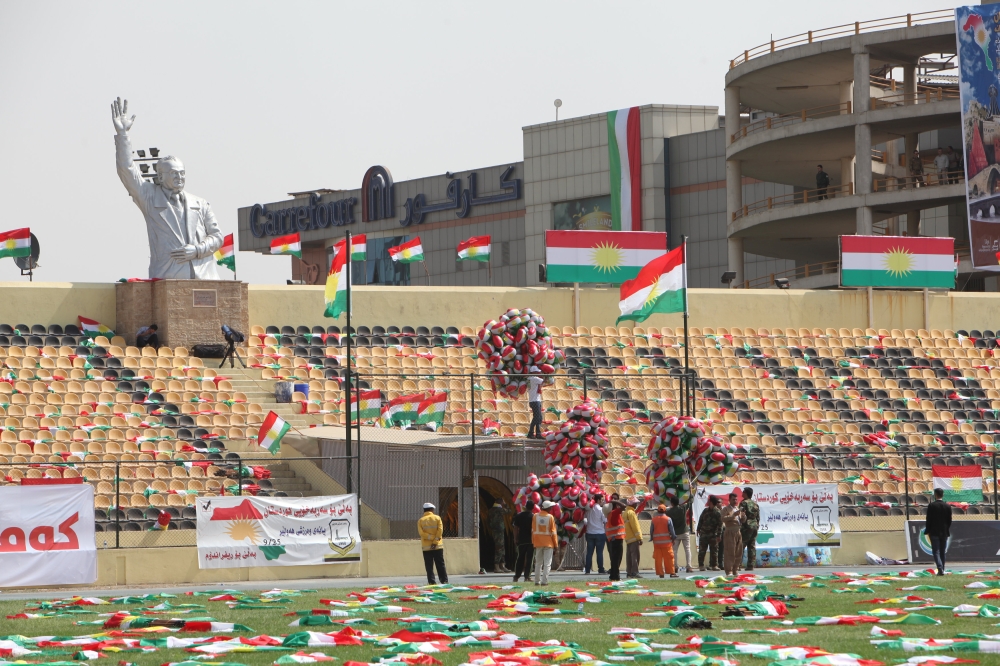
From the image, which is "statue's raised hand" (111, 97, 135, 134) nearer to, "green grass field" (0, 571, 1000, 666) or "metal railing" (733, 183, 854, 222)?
"green grass field" (0, 571, 1000, 666)

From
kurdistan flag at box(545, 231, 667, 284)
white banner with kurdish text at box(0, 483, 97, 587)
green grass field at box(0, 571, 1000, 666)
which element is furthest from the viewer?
kurdistan flag at box(545, 231, 667, 284)

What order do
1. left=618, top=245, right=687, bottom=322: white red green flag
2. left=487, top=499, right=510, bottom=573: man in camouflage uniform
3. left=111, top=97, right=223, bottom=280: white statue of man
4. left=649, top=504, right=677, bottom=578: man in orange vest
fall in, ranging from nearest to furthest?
left=649, top=504, right=677, bottom=578: man in orange vest → left=487, top=499, right=510, bottom=573: man in camouflage uniform → left=618, top=245, right=687, bottom=322: white red green flag → left=111, top=97, right=223, bottom=280: white statue of man

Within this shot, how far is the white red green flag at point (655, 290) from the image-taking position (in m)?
30.5

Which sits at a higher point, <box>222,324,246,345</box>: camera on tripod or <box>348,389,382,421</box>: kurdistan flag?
<box>222,324,246,345</box>: camera on tripod

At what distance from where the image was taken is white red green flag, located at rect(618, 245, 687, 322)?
30.5m

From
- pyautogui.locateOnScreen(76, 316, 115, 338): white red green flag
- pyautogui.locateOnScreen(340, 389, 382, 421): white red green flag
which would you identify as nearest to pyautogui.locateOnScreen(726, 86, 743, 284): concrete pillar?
pyautogui.locateOnScreen(76, 316, 115, 338): white red green flag

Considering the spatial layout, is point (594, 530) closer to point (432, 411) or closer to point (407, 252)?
point (432, 411)

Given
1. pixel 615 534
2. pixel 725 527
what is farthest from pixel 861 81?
pixel 615 534

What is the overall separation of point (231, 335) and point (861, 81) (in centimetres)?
2838

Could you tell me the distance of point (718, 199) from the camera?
226ft

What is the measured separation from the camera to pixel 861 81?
181ft

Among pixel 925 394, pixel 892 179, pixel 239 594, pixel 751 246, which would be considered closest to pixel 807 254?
pixel 751 246

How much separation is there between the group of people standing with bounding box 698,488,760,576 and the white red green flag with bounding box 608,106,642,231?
43.0 m

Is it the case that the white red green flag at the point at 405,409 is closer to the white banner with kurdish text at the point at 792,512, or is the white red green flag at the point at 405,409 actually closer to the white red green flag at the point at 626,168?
the white banner with kurdish text at the point at 792,512
